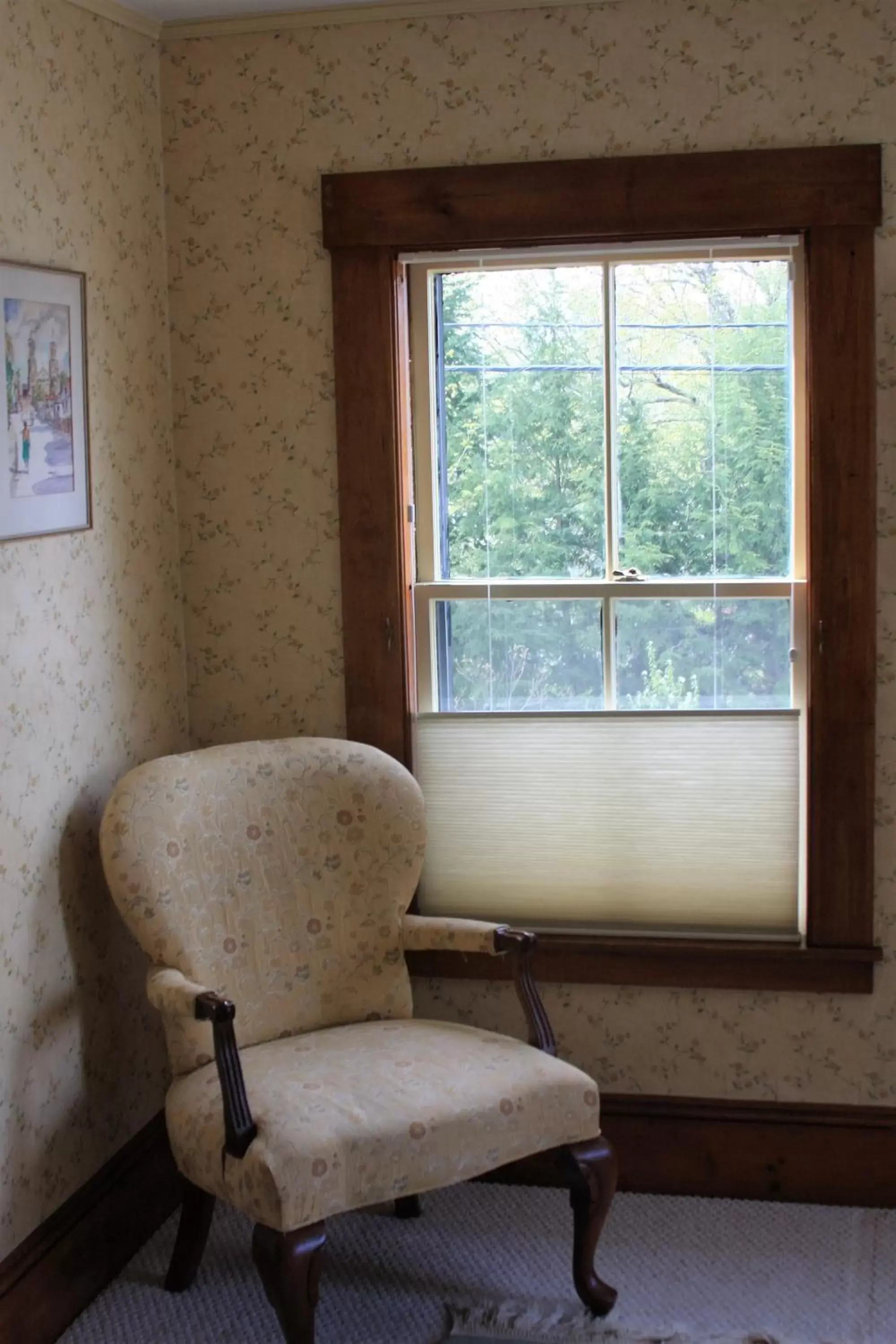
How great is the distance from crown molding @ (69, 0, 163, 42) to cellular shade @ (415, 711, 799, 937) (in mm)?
1591

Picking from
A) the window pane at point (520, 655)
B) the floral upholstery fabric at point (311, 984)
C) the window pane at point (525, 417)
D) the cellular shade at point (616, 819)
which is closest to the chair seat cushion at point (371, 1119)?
the floral upholstery fabric at point (311, 984)

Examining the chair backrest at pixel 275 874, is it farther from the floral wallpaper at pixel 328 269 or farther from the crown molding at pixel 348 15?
the crown molding at pixel 348 15

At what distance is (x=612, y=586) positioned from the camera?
3.25 meters

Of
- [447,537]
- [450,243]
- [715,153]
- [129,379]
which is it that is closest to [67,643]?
[129,379]

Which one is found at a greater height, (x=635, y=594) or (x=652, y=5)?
(x=652, y=5)

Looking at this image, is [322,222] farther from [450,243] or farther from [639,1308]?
[639,1308]

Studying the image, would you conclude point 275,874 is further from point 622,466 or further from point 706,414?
point 706,414

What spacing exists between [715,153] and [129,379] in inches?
51.1

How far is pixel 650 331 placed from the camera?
125 inches

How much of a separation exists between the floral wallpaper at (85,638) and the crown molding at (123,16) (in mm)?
21

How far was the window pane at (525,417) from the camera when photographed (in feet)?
10.6

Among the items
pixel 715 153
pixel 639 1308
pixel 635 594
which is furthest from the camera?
pixel 635 594

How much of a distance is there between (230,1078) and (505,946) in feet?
2.12

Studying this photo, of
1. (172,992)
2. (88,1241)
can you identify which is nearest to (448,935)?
(172,992)
